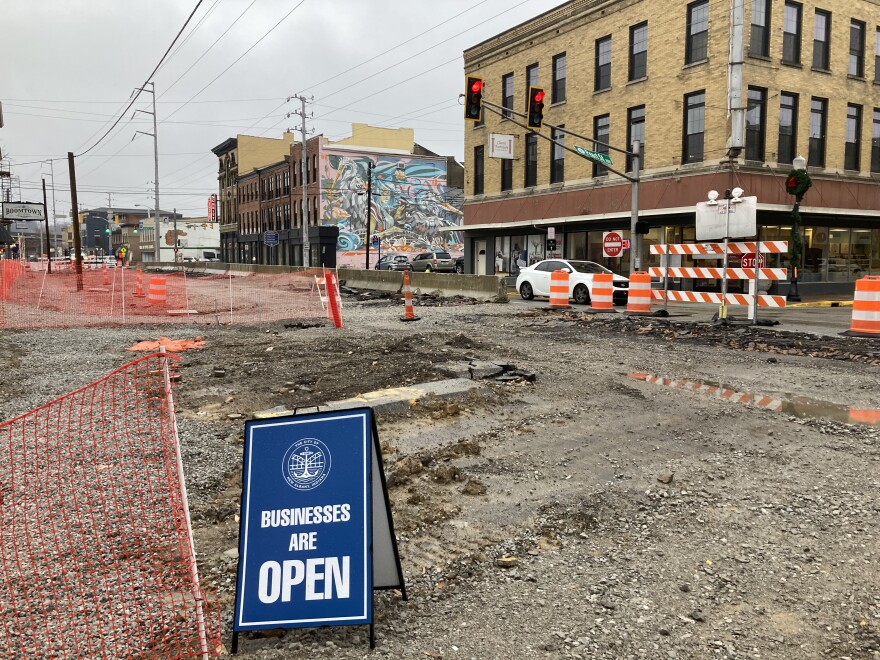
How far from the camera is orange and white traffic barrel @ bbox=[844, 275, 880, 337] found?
13180 millimetres

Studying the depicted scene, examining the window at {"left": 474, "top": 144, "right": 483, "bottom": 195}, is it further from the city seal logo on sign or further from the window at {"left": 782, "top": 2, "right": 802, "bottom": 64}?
the city seal logo on sign

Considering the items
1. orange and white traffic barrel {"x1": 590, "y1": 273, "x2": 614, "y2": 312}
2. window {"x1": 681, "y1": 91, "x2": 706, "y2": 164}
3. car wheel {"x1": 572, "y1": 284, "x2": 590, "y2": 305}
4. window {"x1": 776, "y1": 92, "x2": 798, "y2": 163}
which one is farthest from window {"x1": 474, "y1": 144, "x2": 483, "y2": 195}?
orange and white traffic barrel {"x1": 590, "y1": 273, "x2": 614, "y2": 312}

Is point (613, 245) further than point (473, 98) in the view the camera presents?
Yes

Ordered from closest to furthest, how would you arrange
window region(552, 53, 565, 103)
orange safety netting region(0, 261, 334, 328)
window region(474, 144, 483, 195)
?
1. orange safety netting region(0, 261, 334, 328)
2. window region(552, 53, 565, 103)
3. window region(474, 144, 483, 195)

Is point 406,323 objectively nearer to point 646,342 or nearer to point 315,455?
point 646,342

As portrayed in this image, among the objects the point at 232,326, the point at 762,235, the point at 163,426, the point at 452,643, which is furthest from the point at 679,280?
the point at 452,643

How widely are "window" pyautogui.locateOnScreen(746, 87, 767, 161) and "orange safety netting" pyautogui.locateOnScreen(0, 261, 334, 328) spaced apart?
17419 mm

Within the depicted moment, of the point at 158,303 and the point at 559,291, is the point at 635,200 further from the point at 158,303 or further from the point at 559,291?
the point at 158,303

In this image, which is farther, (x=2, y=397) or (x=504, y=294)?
(x=504, y=294)

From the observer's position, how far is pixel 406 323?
1652 cm

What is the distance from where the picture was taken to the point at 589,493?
5.03m

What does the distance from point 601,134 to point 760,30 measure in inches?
305

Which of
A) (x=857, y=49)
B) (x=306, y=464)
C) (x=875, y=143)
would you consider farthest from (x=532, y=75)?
(x=306, y=464)

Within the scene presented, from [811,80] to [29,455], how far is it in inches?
1180
